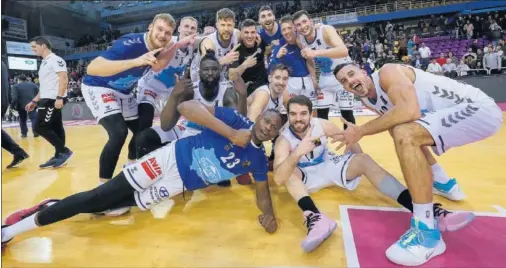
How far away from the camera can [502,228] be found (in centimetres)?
257

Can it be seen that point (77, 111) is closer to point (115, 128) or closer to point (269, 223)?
point (115, 128)

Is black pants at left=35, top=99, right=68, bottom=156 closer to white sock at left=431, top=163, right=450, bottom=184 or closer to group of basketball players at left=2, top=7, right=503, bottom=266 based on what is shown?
group of basketball players at left=2, top=7, right=503, bottom=266

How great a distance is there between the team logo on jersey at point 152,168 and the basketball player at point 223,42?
5.33ft

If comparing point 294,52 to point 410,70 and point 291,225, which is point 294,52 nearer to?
point 410,70

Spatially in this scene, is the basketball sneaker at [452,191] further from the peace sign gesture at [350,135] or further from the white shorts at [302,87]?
the white shorts at [302,87]

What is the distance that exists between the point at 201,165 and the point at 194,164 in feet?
0.19

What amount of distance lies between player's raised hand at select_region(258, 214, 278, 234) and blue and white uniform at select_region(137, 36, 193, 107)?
7.51 feet

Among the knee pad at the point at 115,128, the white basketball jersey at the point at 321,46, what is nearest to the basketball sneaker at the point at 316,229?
the knee pad at the point at 115,128

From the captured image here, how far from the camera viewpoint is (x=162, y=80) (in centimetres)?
435

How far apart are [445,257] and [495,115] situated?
43.5 inches

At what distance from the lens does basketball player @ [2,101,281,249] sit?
270cm

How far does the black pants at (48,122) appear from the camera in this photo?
17.6ft

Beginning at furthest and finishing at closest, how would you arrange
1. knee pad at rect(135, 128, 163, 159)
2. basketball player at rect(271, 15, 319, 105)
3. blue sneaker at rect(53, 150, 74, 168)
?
blue sneaker at rect(53, 150, 74, 168)
basketball player at rect(271, 15, 319, 105)
knee pad at rect(135, 128, 163, 159)

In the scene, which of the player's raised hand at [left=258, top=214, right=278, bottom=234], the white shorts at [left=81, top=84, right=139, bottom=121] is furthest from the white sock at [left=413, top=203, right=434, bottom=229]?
the white shorts at [left=81, top=84, right=139, bottom=121]
